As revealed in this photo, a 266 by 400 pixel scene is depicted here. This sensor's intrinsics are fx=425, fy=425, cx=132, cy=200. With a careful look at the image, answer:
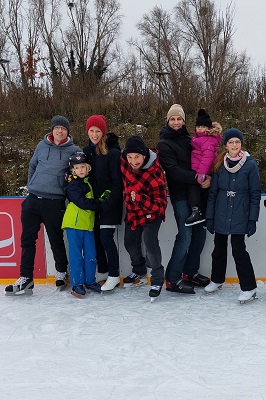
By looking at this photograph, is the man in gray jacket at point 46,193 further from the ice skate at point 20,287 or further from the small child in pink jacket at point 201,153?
the small child in pink jacket at point 201,153

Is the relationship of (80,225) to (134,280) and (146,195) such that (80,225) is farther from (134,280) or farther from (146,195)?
(134,280)

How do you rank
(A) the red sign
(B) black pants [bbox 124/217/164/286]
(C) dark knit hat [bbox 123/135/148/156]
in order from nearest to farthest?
1. (C) dark knit hat [bbox 123/135/148/156]
2. (B) black pants [bbox 124/217/164/286]
3. (A) the red sign

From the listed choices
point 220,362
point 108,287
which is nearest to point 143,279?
point 108,287

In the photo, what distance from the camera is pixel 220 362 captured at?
2.88 metres

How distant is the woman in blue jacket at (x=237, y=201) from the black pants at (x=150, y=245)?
0.50 metres

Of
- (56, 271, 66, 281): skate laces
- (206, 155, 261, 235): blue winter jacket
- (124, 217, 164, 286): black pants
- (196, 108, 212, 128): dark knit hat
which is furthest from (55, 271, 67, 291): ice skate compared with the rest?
(196, 108, 212, 128): dark knit hat

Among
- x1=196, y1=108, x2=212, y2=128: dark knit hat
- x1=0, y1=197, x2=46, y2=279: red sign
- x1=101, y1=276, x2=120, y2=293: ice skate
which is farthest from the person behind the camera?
x1=0, y1=197, x2=46, y2=279: red sign

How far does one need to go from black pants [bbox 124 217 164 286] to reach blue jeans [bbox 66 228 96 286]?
36 cm

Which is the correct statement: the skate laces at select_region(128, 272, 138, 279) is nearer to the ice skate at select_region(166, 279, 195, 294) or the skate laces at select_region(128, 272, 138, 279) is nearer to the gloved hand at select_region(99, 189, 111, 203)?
the ice skate at select_region(166, 279, 195, 294)

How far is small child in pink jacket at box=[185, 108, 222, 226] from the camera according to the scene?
3809mm

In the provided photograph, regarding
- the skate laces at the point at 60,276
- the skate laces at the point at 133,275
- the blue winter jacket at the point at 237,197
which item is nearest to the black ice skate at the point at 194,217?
the blue winter jacket at the point at 237,197

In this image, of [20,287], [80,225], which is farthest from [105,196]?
[20,287]

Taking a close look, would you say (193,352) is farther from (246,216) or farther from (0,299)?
(0,299)

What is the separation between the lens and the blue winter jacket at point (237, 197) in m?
3.67
